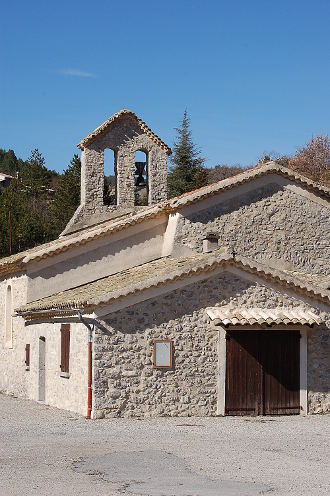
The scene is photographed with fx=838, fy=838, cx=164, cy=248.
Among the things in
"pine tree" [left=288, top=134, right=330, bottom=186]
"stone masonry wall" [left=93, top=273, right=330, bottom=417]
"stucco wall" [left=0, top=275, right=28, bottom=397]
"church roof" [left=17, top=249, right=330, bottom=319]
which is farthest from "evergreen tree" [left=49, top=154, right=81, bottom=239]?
"stone masonry wall" [left=93, top=273, right=330, bottom=417]

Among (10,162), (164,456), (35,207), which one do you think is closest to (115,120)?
(164,456)

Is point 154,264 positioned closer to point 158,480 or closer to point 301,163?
point 158,480

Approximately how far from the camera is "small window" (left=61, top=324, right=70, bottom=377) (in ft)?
71.8

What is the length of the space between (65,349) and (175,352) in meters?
3.25

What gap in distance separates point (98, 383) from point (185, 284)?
3243 millimetres

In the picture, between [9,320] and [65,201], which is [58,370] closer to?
[9,320]

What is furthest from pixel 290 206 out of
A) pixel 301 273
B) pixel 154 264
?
pixel 154 264

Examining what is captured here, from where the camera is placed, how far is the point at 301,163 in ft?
223

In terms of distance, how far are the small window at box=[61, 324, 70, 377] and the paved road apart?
4.77 ft

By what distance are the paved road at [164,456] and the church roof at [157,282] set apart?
2.84 m

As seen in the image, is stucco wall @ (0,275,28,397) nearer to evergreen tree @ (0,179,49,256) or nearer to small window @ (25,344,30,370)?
small window @ (25,344,30,370)

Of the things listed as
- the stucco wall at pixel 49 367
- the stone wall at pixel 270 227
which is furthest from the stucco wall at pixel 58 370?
the stone wall at pixel 270 227

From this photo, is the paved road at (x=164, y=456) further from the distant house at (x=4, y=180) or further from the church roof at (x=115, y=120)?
the distant house at (x=4, y=180)

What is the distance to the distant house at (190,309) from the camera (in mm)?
20156
